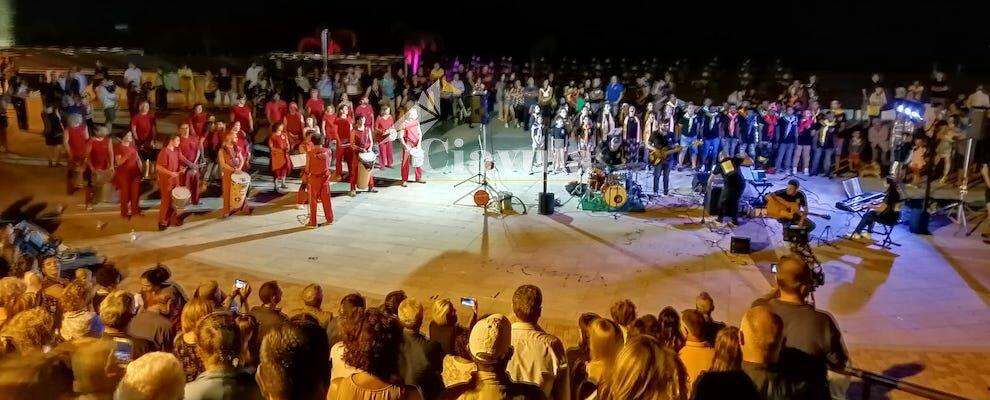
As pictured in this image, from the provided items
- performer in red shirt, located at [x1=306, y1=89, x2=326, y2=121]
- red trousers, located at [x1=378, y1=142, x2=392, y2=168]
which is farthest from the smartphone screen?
performer in red shirt, located at [x1=306, y1=89, x2=326, y2=121]

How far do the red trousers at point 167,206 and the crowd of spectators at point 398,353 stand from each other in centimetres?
738

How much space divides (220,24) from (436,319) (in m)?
41.9

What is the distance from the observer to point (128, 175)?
13539 millimetres

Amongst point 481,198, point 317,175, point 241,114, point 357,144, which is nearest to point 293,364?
point 317,175

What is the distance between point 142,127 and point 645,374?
14640 mm

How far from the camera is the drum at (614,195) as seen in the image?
48.7ft

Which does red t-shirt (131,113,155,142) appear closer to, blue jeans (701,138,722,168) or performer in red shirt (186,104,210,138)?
performer in red shirt (186,104,210,138)

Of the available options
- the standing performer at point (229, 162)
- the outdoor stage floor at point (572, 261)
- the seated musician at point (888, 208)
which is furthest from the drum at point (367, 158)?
the seated musician at point (888, 208)

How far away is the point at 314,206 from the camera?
45.0ft

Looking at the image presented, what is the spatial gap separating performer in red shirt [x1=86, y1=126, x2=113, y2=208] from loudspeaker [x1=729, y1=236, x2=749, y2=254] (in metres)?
10.4

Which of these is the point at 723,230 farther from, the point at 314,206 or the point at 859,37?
the point at 859,37

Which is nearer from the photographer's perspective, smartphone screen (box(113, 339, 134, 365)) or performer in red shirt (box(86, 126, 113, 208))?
smartphone screen (box(113, 339, 134, 365))

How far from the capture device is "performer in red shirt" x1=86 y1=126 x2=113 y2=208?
13.8m

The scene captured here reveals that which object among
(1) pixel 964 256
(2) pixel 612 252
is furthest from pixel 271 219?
(1) pixel 964 256
